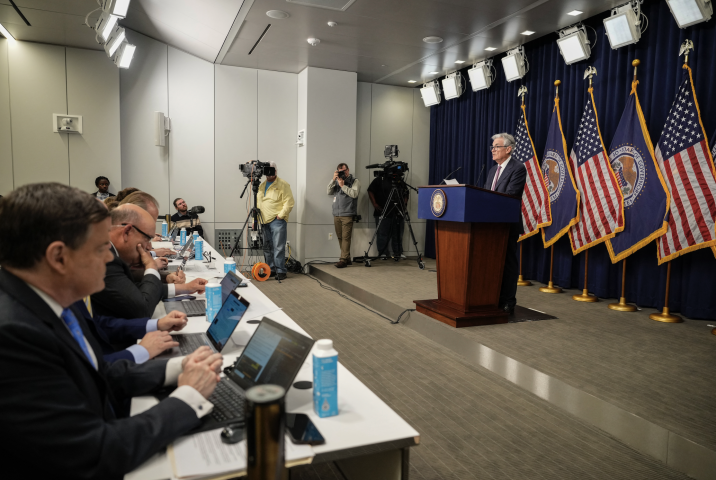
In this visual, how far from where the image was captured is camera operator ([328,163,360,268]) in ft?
22.2

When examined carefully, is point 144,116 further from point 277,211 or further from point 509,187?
point 509,187

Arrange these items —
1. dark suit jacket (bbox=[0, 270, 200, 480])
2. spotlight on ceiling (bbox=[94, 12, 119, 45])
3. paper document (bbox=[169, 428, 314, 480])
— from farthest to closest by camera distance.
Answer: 1. spotlight on ceiling (bbox=[94, 12, 119, 45])
2. paper document (bbox=[169, 428, 314, 480])
3. dark suit jacket (bbox=[0, 270, 200, 480])

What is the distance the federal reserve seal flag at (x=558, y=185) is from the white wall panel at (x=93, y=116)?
556cm

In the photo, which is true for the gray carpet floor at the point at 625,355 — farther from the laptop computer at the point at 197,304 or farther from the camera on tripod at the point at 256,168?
the camera on tripod at the point at 256,168

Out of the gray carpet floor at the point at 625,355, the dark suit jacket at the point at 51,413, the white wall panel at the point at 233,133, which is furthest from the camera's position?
the white wall panel at the point at 233,133

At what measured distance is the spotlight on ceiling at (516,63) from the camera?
18.8 feet

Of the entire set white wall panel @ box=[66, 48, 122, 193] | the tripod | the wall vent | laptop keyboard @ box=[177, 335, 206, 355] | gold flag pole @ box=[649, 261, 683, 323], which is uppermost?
the wall vent

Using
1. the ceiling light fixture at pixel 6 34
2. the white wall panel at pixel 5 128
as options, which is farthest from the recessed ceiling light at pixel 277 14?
the white wall panel at pixel 5 128

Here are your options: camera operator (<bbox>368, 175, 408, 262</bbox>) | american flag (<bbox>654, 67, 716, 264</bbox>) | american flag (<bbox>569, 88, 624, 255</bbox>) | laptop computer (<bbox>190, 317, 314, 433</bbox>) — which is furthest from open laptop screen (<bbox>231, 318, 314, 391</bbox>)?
camera operator (<bbox>368, 175, 408, 262</bbox>)

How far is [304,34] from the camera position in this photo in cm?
559

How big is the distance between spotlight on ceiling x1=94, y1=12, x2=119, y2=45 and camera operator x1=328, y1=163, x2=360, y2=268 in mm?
3258

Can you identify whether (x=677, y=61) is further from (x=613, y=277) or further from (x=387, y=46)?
(x=387, y=46)

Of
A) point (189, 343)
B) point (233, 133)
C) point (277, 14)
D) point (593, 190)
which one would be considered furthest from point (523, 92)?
point (189, 343)

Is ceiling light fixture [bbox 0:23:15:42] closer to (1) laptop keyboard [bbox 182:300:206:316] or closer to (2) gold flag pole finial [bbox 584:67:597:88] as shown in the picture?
(1) laptop keyboard [bbox 182:300:206:316]
